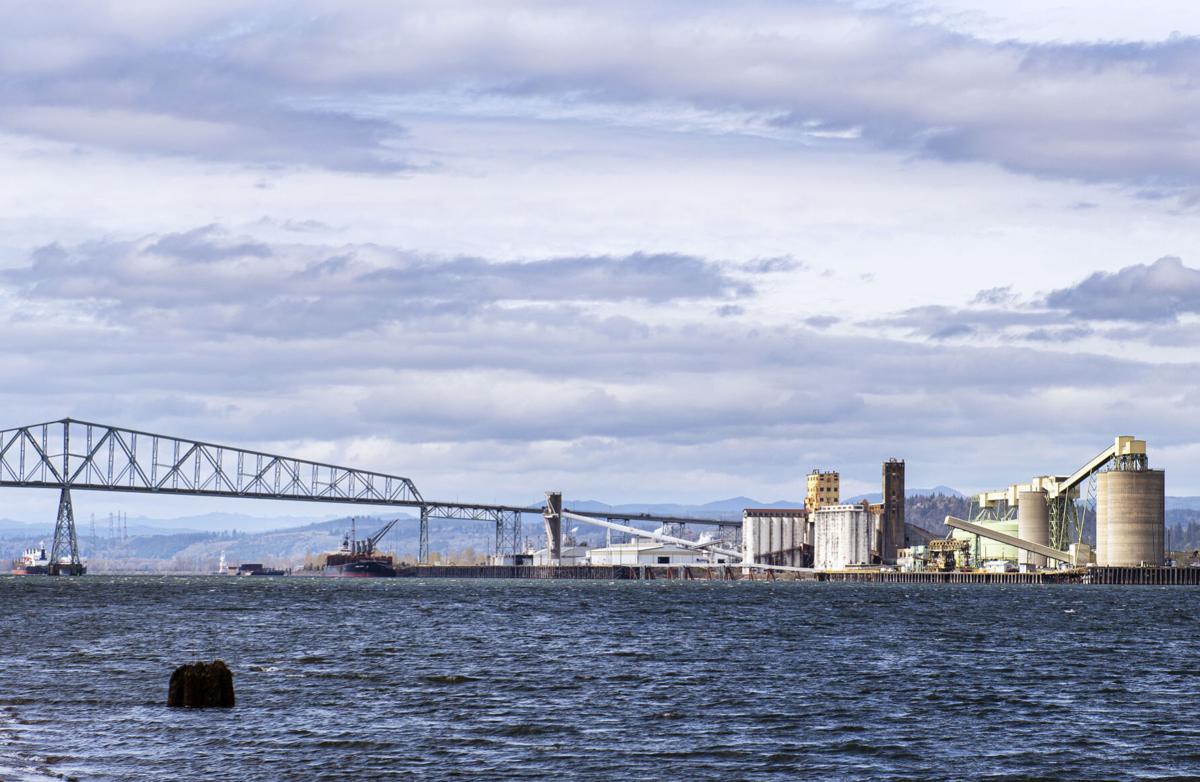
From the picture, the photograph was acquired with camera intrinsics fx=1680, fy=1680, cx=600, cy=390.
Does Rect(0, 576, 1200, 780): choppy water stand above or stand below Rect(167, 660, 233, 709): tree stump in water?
below

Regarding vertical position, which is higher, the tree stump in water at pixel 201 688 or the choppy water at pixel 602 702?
the tree stump in water at pixel 201 688

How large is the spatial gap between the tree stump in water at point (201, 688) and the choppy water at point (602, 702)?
876 mm

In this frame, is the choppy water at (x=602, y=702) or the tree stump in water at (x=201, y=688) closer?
the choppy water at (x=602, y=702)

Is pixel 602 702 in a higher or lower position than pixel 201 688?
lower

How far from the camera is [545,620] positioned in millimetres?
120125

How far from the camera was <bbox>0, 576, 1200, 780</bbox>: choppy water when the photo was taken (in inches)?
1735

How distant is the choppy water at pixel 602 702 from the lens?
44.1 meters

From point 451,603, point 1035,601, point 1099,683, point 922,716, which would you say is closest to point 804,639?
point 1099,683

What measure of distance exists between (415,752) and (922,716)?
58.6 ft

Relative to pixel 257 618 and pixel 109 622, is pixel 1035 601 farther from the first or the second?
pixel 109 622

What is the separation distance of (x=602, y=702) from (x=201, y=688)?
534 inches

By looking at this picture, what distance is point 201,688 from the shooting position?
54125mm

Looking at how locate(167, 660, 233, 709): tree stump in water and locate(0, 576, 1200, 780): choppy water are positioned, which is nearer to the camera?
locate(0, 576, 1200, 780): choppy water

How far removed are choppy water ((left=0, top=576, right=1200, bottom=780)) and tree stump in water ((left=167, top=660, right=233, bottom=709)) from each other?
0.88 m
